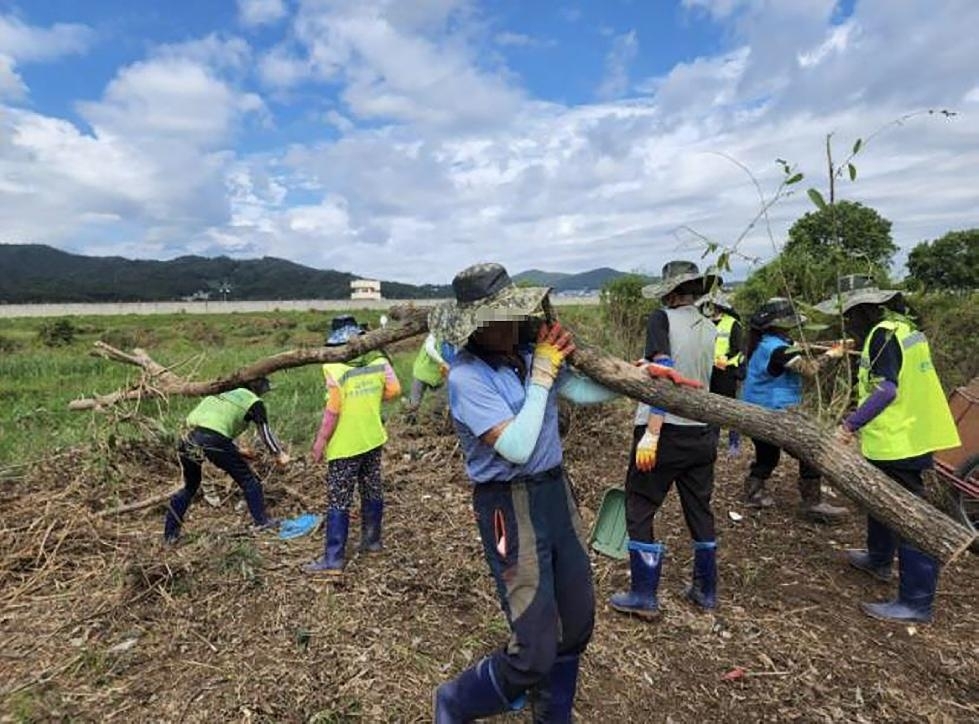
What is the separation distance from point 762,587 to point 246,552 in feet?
11.0

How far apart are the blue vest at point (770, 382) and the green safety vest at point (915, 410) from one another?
6.10ft

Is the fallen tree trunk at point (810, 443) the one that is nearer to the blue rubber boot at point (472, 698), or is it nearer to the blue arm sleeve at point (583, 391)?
the blue arm sleeve at point (583, 391)

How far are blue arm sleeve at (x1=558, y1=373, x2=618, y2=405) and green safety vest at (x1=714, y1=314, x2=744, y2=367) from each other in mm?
2278

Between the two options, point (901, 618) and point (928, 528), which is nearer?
point (928, 528)

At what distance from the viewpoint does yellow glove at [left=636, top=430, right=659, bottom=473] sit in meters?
3.60

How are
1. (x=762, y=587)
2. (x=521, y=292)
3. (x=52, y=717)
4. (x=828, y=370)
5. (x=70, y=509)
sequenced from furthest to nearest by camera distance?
(x=828, y=370) → (x=70, y=509) → (x=762, y=587) → (x=52, y=717) → (x=521, y=292)

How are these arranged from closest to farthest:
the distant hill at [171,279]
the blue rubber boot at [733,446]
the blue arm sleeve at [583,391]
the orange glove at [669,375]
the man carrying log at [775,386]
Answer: the blue arm sleeve at [583,391] → the orange glove at [669,375] → the man carrying log at [775,386] → the blue rubber boot at [733,446] → the distant hill at [171,279]

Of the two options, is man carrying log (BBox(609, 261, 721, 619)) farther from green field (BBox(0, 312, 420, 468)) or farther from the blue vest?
green field (BBox(0, 312, 420, 468))

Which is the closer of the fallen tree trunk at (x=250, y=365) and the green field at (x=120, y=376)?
the fallen tree trunk at (x=250, y=365)

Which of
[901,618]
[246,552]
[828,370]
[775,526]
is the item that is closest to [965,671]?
[901,618]

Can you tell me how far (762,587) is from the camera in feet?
13.8

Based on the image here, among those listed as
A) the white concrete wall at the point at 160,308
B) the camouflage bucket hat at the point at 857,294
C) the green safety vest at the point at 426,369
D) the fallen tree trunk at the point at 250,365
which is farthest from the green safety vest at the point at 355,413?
the white concrete wall at the point at 160,308

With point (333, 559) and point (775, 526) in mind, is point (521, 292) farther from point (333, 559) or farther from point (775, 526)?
point (775, 526)

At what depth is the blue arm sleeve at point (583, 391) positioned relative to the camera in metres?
2.96
